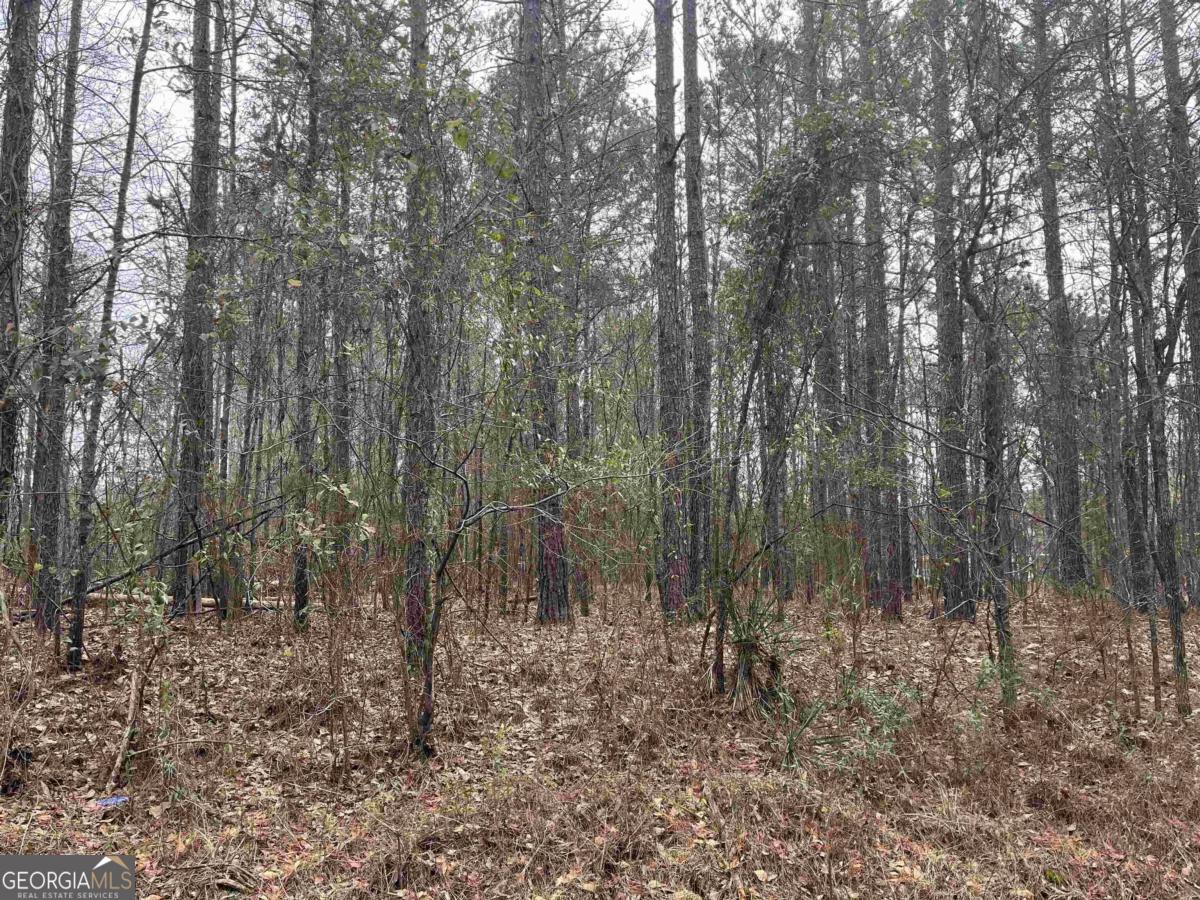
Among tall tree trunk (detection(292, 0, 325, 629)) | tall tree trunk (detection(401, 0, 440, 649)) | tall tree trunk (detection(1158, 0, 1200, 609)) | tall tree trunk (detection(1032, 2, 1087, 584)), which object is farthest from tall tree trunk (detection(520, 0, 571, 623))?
tall tree trunk (detection(1158, 0, 1200, 609))

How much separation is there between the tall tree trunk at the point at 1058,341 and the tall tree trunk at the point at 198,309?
5878mm

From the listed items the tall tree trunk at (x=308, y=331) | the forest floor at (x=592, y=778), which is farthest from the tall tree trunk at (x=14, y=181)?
the tall tree trunk at (x=308, y=331)

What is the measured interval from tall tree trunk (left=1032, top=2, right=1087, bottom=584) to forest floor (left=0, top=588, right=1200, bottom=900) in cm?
152

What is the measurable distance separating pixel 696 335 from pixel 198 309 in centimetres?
440

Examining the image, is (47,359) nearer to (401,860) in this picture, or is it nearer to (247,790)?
(247,790)

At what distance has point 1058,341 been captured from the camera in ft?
25.5

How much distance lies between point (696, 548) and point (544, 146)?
4367mm

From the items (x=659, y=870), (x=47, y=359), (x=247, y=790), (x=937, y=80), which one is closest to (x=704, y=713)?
(x=659, y=870)

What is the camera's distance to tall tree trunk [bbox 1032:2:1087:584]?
5.35 m

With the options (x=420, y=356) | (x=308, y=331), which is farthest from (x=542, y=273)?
(x=420, y=356)

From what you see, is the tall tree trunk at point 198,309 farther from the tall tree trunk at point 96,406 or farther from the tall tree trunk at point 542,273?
the tall tree trunk at point 542,273

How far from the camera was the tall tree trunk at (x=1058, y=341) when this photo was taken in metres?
5.35

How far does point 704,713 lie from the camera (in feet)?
16.3

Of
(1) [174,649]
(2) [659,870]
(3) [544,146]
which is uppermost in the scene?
(3) [544,146]
